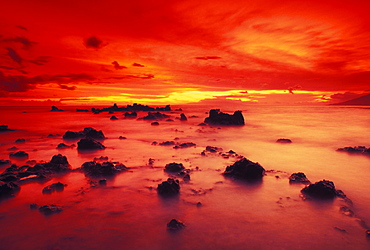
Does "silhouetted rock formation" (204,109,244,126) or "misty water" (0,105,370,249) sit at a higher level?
"silhouetted rock formation" (204,109,244,126)

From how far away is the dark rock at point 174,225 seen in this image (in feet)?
18.2

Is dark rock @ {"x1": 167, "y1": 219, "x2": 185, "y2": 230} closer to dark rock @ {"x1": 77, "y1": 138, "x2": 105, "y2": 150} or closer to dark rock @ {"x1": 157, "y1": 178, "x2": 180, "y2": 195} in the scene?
dark rock @ {"x1": 157, "y1": 178, "x2": 180, "y2": 195}

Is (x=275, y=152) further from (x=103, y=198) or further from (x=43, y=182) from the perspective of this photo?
(x=43, y=182)

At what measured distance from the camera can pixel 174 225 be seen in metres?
5.60

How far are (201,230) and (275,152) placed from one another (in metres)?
11.4

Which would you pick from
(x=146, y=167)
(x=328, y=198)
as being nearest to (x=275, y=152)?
(x=328, y=198)

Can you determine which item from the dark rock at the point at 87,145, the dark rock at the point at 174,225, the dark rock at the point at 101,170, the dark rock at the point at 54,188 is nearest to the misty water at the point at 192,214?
the dark rock at the point at 174,225

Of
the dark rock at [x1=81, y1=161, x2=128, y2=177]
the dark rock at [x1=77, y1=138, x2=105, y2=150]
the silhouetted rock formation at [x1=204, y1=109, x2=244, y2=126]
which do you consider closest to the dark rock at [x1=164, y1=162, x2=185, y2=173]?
the dark rock at [x1=81, y1=161, x2=128, y2=177]

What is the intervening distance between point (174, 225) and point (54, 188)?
5169 mm

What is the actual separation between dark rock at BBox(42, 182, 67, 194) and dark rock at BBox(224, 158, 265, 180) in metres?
6.60

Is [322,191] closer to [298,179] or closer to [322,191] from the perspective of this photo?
[322,191]

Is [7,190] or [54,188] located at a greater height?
[7,190]

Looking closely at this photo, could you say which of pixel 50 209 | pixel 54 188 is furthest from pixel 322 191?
pixel 54 188

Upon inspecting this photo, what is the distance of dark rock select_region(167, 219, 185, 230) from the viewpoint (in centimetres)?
556
